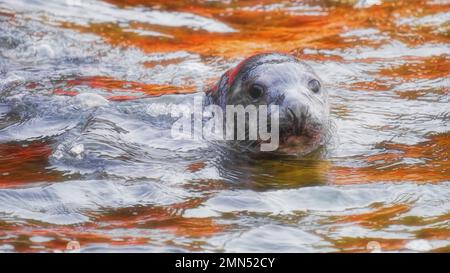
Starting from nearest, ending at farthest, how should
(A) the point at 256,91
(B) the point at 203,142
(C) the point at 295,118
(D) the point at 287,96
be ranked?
(C) the point at 295,118
(D) the point at 287,96
(A) the point at 256,91
(B) the point at 203,142

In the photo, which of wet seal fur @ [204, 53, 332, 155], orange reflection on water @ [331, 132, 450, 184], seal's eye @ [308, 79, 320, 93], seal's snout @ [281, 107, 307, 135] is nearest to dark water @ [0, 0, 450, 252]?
orange reflection on water @ [331, 132, 450, 184]

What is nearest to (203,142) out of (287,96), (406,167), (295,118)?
(287,96)

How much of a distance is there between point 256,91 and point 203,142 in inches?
22.0

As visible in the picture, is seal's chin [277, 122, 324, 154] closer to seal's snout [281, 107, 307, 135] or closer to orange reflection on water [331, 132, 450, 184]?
seal's snout [281, 107, 307, 135]

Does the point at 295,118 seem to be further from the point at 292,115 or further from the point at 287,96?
the point at 287,96

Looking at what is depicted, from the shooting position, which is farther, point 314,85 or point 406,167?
point 314,85

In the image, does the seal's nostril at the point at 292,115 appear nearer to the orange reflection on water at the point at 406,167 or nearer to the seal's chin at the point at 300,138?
the seal's chin at the point at 300,138

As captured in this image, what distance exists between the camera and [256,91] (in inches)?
224

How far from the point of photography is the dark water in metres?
4.25

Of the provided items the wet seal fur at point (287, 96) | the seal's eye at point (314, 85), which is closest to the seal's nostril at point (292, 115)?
the wet seal fur at point (287, 96)

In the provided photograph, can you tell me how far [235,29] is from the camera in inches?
365

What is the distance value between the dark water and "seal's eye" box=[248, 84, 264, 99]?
0.43 metres
